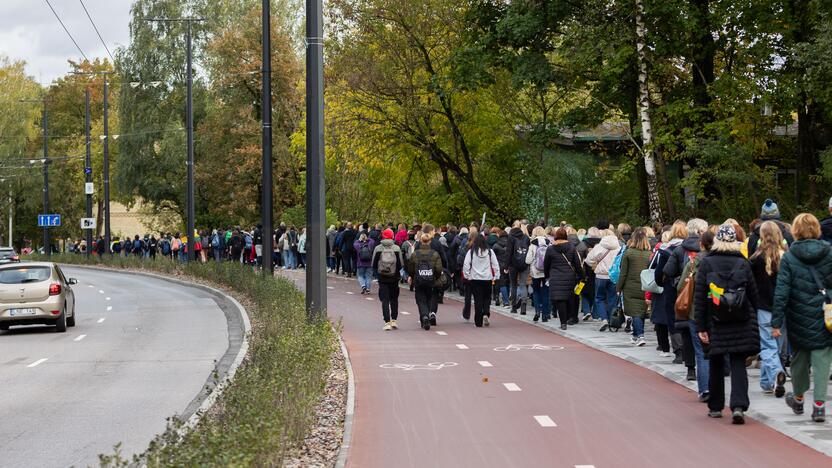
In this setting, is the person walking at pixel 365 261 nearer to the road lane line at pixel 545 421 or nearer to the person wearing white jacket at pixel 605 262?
the person wearing white jacket at pixel 605 262

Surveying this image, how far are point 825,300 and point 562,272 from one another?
36.2 ft

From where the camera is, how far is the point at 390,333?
22297 mm

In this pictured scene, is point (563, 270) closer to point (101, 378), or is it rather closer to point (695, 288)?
point (101, 378)

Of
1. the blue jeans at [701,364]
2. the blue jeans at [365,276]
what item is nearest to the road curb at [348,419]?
the blue jeans at [701,364]

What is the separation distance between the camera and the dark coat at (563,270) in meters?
22.6

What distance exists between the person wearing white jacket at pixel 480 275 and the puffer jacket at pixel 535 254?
93cm

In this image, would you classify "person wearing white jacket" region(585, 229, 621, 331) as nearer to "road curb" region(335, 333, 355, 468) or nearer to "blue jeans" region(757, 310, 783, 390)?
"road curb" region(335, 333, 355, 468)

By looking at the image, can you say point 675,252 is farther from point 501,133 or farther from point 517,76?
point 501,133

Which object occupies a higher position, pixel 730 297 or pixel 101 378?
pixel 730 297

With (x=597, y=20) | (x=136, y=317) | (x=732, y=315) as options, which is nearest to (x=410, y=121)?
(x=597, y=20)

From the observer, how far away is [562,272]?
22.6 m

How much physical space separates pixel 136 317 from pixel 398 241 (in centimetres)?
782

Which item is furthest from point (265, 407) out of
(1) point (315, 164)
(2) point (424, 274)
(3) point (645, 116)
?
(3) point (645, 116)

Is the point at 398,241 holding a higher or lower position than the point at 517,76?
lower
